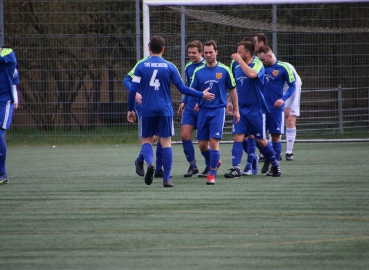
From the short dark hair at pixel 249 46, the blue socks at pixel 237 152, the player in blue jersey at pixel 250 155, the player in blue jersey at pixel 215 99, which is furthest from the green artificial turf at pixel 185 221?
the short dark hair at pixel 249 46

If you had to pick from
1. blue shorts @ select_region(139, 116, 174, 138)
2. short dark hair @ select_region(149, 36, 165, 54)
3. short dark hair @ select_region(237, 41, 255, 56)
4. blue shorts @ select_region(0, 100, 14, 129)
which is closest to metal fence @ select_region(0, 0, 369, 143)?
short dark hair @ select_region(237, 41, 255, 56)

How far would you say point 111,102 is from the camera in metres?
19.5

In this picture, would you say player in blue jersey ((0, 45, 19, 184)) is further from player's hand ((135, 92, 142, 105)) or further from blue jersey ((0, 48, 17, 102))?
player's hand ((135, 92, 142, 105))

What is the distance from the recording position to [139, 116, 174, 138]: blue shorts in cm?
961

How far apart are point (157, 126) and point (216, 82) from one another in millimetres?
1200

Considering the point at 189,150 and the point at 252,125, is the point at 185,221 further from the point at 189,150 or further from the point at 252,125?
the point at 189,150

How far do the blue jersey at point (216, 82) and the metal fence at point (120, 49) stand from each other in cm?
812

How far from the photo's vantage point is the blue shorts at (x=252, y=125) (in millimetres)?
10875

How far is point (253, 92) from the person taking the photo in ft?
35.8

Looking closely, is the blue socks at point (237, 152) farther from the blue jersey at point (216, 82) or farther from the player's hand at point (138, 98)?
the player's hand at point (138, 98)

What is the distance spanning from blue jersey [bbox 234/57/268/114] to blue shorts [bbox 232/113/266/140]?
0.07m

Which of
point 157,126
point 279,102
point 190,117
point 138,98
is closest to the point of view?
point 157,126

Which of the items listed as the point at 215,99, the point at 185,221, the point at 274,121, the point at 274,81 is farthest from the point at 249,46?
the point at 185,221

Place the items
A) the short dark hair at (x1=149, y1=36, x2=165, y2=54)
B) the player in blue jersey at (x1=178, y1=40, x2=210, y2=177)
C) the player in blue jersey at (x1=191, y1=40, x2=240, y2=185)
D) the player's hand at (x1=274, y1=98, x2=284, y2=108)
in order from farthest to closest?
the player's hand at (x1=274, y1=98, x2=284, y2=108) → the player in blue jersey at (x1=178, y1=40, x2=210, y2=177) → the player in blue jersey at (x1=191, y1=40, x2=240, y2=185) → the short dark hair at (x1=149, y1=36, x2=165, y2=54)
